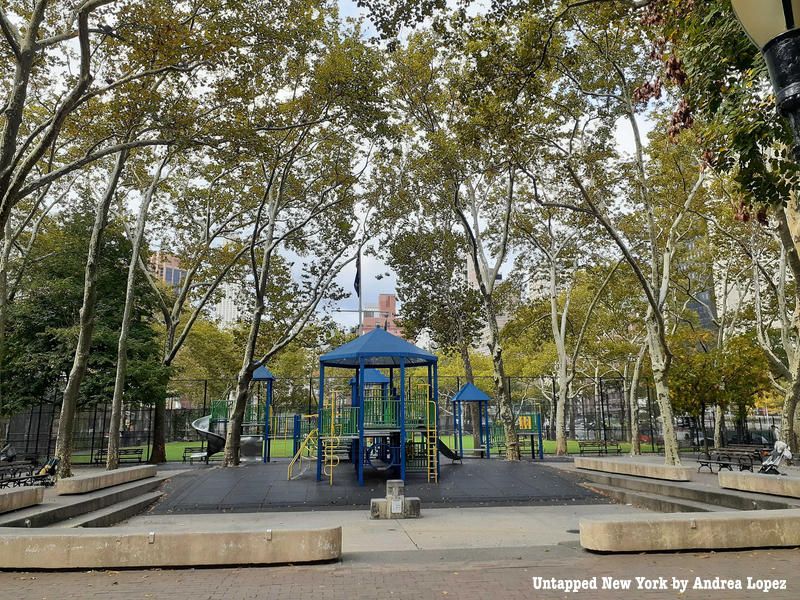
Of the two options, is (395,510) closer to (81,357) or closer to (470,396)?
(81,357)

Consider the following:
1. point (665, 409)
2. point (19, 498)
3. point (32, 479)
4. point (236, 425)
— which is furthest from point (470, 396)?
point (19, 498)

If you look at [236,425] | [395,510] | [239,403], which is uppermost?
[239,403]

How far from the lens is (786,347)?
22703 mm

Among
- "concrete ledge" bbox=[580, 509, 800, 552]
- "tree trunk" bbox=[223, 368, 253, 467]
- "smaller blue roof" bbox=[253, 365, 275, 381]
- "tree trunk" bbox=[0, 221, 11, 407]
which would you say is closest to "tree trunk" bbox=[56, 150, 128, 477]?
"tree trunk" bbox=[0, 221, 11, 407]

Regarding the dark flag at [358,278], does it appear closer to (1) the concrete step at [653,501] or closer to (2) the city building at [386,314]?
(2) the city building at [386,314]

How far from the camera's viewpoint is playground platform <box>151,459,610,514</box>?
41.0ft

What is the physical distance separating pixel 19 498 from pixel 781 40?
11.9m

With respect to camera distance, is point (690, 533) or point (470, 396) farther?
point (470, 396)

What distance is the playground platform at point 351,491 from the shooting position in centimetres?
1249

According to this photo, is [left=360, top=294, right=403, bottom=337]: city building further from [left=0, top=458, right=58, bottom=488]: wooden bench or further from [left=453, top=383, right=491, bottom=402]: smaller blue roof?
[left=0, top=458, right=58, bottom=488]: wooden bench

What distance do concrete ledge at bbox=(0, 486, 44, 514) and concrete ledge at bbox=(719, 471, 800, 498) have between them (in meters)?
13.2

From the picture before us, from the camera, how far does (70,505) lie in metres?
10.3

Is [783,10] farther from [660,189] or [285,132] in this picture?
[660,189]

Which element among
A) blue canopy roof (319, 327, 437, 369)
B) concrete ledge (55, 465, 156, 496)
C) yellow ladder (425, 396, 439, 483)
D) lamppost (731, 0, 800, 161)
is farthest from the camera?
blue canopy roof (319, 327, 437, 369)
